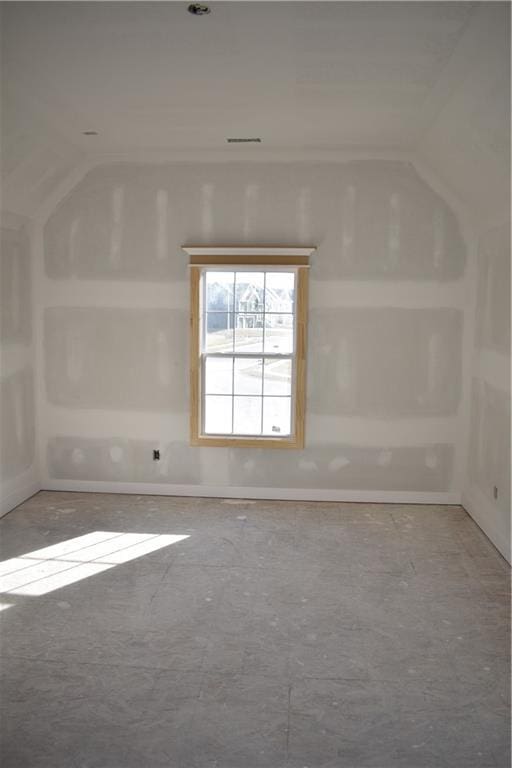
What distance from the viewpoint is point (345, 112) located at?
448 centimetres

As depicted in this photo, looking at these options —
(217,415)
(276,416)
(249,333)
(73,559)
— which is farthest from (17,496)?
(249,333)

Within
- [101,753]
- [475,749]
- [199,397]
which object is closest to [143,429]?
[199,397]

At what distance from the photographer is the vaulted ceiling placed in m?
3.05

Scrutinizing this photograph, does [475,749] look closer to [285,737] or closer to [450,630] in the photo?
[285,737]

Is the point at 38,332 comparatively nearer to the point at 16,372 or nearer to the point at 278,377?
the point at 16,372

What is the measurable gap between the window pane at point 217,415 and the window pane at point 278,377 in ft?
1.28

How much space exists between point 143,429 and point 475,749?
4.05m

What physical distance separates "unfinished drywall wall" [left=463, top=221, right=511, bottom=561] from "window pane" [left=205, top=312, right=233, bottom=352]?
7.25ft

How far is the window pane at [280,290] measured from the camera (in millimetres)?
5688

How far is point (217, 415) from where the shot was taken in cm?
591

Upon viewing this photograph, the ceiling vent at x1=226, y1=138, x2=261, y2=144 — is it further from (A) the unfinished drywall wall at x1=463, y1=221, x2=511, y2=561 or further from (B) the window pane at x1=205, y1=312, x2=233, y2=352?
(A) the unfinished drywall wall at x1=463, y1=221, x2=511, y2=561

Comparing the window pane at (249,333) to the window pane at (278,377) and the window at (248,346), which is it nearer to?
the window at (248,346)

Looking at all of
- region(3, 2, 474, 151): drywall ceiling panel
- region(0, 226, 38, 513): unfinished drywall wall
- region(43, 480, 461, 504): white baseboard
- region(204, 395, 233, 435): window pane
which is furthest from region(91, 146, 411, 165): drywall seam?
region(43, 480, 461, 504): white baseboard

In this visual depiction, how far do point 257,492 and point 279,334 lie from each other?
4.92 feet
